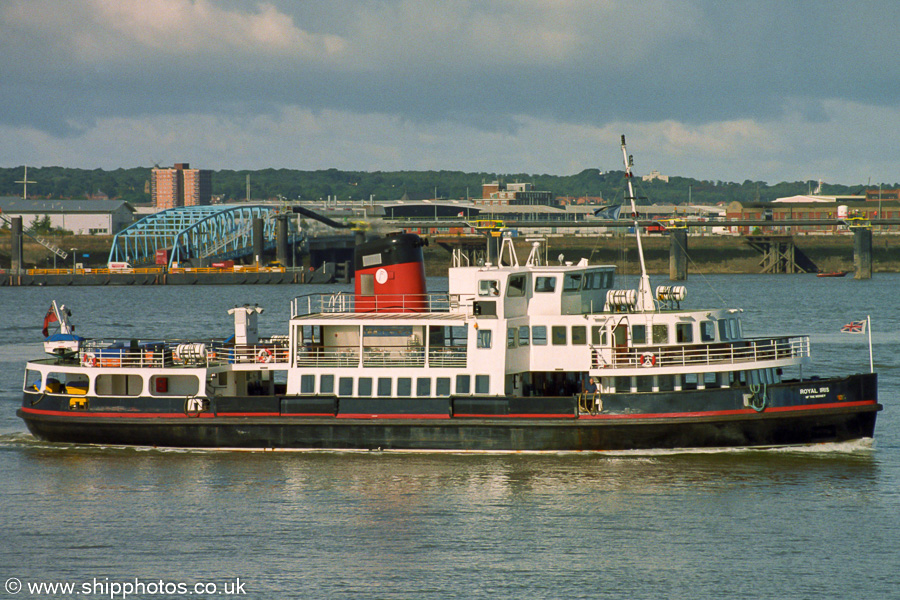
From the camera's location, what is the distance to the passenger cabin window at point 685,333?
27062mm

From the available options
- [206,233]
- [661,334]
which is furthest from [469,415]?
[206,233]

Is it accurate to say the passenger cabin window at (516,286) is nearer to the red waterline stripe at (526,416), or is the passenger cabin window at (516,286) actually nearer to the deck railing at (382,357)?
the deck railing at (382,357)

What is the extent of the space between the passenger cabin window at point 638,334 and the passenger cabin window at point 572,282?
211 centimetres

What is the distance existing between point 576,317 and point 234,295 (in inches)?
3276

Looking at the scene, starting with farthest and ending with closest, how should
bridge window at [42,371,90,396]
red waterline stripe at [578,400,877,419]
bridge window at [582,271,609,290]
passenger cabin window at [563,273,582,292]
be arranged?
bridge window at [42,371,90,396], bridge window at [582,271,609,290], passenger cabin window at [563,273,582,292], red waterline stripe at [578,400,877,419]

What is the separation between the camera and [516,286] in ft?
92.1

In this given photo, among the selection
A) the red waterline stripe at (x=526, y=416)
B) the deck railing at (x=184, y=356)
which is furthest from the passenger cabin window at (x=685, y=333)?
the deck railing at (x=184, y=356)

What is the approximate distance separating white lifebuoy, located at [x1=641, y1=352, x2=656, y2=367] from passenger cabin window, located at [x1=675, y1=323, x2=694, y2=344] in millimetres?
1088

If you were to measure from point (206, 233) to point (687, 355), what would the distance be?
13181 centimetres

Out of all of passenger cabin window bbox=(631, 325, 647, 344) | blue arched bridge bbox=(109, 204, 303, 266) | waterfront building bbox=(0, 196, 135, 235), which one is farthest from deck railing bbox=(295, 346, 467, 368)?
waterfront building bbox=(0, 196, 135, 235)

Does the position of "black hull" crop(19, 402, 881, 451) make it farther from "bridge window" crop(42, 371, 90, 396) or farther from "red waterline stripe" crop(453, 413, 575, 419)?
"bridge window" crop(42, 371, 90, 396)

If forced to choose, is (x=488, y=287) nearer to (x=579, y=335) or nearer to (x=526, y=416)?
(x=579, y=335)

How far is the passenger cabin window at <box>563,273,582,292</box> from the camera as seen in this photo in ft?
92.3

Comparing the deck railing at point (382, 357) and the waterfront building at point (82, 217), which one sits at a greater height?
the waterfront building at point (82, 217)
